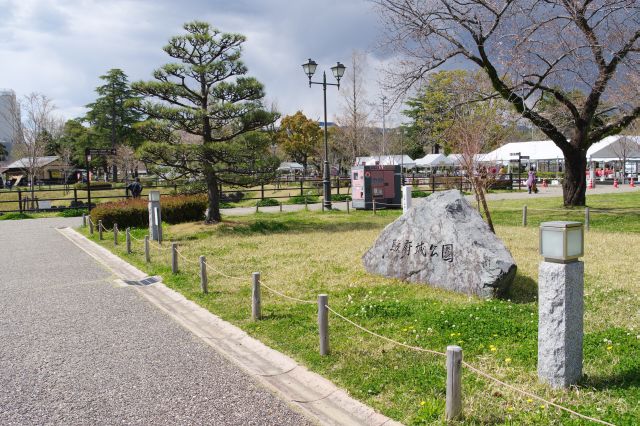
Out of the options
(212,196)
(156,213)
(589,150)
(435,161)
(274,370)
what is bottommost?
(274,370)

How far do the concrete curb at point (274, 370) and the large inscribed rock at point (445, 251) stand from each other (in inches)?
123

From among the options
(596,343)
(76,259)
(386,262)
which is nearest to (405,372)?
(596,343)

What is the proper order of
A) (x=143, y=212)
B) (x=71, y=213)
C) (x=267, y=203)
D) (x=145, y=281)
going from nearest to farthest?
(x=145, y=281), (x=143, y=212), (x=71, y=213), (x=267, y=203)

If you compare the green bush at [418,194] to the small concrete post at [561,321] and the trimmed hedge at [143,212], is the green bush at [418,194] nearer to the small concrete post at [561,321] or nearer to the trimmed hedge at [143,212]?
the trimmed hedge at [143,212]

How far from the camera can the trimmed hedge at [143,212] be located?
16859mm

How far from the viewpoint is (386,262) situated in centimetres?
843

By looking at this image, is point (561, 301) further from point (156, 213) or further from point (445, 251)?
point (156, 213)

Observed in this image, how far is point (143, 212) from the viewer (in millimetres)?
17359

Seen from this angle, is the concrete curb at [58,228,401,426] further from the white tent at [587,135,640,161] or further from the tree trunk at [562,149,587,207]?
the white tent at [587,135,640,161]

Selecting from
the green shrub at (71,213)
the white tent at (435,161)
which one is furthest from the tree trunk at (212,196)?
the white tent at (435,161)

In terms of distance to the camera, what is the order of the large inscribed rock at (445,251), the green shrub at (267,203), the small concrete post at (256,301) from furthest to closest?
the green shrub at (267,203) < the large inscribed rock at (445,251) < the small concrete post at (256,301)

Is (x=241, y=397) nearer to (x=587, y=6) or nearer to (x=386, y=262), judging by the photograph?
(x=386, y=262)

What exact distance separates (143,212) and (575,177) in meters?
16.3

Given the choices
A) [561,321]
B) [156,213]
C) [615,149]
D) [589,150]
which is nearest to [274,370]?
[561,321]
